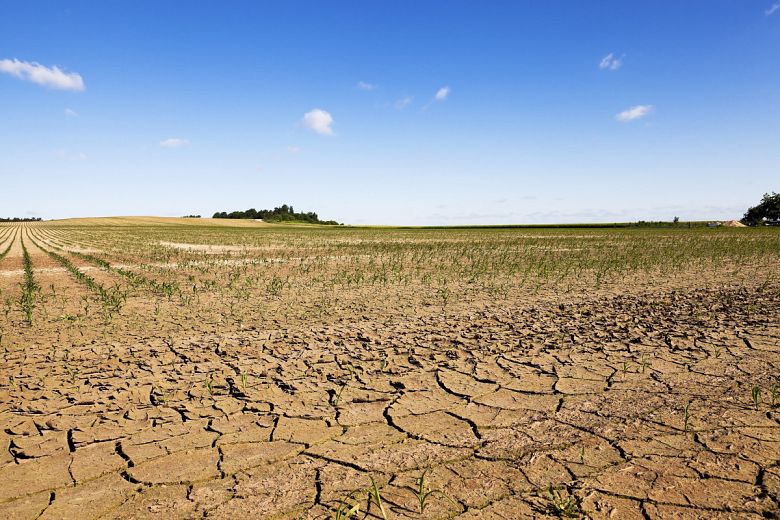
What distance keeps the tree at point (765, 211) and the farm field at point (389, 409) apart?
337 feet

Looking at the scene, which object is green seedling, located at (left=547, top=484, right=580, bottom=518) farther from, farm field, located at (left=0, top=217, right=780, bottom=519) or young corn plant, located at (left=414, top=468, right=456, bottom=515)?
young corn plant, located at (left=414, top=468, right=456, bottom=515)

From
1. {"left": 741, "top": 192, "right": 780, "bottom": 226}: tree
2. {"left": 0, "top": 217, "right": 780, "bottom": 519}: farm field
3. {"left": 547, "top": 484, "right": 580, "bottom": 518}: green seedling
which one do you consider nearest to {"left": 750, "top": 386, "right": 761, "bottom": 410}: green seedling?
{"left": 0, "top": 217, "right": 780, "bottom": 519}: farm field

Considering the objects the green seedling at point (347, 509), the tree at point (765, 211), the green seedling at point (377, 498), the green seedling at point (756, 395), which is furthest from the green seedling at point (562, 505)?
the tree at point (765, 211)

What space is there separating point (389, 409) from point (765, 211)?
365ft

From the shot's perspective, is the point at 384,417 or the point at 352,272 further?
the point at 352,272

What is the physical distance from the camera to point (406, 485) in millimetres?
2418

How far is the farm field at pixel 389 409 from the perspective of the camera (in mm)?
2340

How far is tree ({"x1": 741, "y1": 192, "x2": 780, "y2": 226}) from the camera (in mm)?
85562

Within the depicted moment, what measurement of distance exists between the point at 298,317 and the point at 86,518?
4374 mm

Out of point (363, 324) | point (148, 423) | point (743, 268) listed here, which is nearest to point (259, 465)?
point (148, 423)

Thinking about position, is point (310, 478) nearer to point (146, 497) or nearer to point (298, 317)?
point (146, 497)

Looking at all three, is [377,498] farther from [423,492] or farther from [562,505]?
[562,505]

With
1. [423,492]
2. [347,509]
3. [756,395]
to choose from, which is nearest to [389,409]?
[423,492]

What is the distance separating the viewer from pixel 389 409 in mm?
3461
